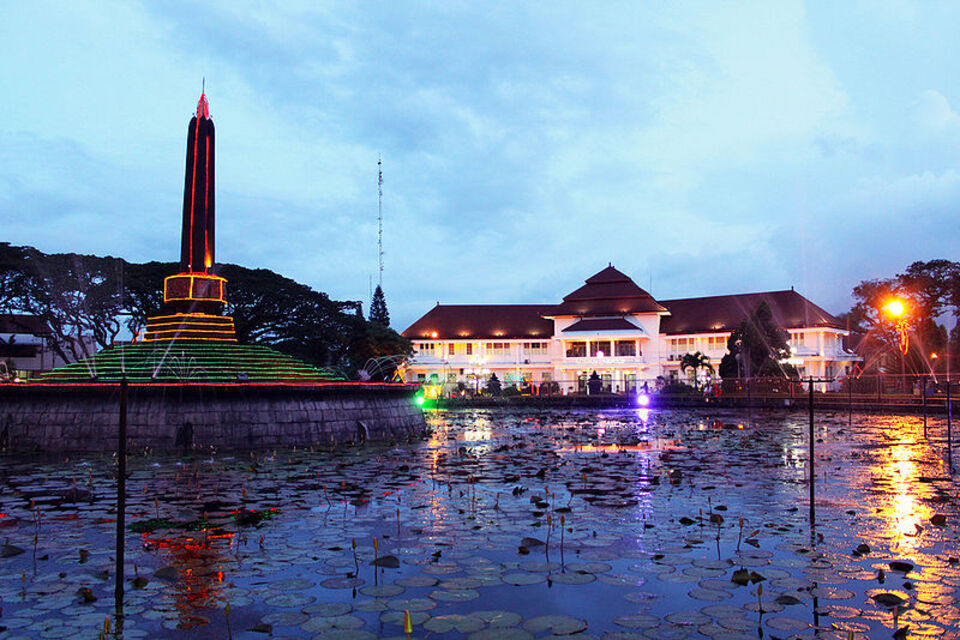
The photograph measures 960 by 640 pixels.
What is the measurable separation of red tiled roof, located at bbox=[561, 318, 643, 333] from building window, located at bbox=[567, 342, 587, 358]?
1.82 metres

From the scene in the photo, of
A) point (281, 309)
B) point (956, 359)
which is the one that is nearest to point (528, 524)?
point (281, 309)

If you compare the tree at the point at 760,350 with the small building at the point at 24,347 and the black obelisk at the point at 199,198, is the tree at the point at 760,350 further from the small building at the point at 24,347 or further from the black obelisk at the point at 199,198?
the small building at the point at 24,347

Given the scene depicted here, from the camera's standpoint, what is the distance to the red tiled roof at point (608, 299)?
219 feet

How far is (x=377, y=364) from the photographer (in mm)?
56875

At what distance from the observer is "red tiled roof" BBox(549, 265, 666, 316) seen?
219 feet

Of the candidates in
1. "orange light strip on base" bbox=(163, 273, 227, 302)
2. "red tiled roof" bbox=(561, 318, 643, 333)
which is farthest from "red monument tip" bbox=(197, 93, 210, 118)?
"red tiled roof" bbox=(561, 318, 643, 333)

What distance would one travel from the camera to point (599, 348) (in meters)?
66.6

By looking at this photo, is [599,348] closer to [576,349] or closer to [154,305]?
[576,349]

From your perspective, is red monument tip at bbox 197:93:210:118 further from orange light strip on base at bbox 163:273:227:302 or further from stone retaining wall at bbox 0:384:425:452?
stone retaining wall at bbox 0:384:425:452

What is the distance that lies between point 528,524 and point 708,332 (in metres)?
59.4

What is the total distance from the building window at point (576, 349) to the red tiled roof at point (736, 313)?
7507 mm

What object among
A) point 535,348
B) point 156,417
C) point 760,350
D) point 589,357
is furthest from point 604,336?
point 156,417

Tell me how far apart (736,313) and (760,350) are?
18.3 meters

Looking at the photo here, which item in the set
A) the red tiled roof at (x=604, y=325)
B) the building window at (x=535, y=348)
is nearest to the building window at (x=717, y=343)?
the red tiled roof at (x=604, y=325)
